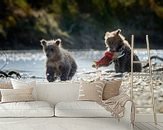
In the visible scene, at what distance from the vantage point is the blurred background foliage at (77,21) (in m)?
5.89

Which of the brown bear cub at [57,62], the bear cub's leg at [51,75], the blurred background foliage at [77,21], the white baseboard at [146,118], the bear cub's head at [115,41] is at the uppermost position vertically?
the blurred background foliage at [77,21]

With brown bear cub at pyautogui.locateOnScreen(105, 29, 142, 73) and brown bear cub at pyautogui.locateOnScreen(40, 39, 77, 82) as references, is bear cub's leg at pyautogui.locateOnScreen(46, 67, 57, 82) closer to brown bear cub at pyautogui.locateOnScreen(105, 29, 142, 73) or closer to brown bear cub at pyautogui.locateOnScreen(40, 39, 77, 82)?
brown bear cub at pyautogui.locateOnScreen(40, 39, 77, 82)

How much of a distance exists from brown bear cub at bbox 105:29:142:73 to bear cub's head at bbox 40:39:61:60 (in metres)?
0.75

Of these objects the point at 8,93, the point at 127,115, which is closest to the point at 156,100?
the point at 127,115

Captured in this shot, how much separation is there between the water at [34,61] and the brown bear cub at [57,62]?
0.08 m

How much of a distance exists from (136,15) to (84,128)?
2.16m

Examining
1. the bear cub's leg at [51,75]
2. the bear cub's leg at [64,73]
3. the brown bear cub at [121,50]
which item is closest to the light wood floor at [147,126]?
the brown bear cub at [121,50]

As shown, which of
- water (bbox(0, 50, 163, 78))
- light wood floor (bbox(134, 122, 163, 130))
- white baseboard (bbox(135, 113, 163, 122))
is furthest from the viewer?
white baseboard (bbox(135, 113, 163, 122))

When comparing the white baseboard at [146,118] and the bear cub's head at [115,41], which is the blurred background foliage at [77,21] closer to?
the bear cub's head at [115,41]

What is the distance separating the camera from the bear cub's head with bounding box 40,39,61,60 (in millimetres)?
5870

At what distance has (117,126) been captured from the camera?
188 inches

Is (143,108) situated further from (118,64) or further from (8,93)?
(8,93)

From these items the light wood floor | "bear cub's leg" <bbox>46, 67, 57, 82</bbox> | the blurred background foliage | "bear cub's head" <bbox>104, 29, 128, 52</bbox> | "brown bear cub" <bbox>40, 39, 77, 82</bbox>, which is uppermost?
the blurred background foliage

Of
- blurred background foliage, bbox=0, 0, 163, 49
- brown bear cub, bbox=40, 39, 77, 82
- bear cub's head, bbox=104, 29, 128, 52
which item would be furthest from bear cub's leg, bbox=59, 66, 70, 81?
bear cub's head, bbox=104, 29, 128, 52
